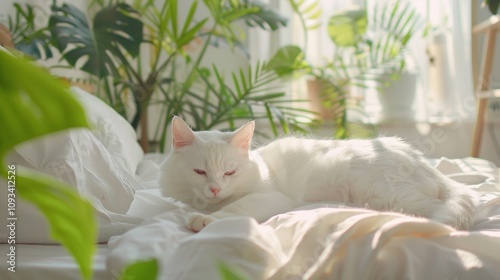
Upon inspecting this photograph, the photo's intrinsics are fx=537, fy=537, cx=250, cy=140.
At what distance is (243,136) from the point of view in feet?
4.12

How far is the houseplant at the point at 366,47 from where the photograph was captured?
10.5 feet

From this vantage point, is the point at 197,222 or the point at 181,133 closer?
the point at 197,222

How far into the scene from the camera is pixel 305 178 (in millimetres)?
Result: 1251

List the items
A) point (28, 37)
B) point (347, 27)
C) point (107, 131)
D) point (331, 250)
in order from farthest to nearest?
point (347, 27) < point (28, 37) < point (107, 131) < point (331, 250)

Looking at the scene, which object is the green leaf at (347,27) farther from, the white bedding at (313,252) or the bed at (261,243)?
the white bedding at (313,252)

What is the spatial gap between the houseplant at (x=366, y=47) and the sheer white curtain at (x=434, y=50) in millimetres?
104

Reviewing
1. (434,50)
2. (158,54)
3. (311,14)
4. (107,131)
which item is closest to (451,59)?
(434,50)

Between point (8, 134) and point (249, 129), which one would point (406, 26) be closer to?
point (249, 129)

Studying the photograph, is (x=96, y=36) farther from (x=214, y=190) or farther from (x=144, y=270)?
(x=144, y=270)

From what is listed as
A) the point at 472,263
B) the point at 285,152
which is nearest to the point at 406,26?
the point at 285,152

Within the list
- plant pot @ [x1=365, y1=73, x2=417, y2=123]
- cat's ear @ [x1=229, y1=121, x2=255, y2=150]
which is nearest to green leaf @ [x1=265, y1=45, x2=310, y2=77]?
plant pot @ [x1=365, y1=73, x2=417, y2=123]

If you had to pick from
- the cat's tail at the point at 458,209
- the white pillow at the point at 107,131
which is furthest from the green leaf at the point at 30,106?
the white pillow at the point at 107,131

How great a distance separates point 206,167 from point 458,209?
526mm

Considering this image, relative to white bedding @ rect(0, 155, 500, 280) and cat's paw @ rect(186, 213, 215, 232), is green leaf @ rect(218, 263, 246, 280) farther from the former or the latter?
cat's paw @ rect(186, 213, 215, 232)
